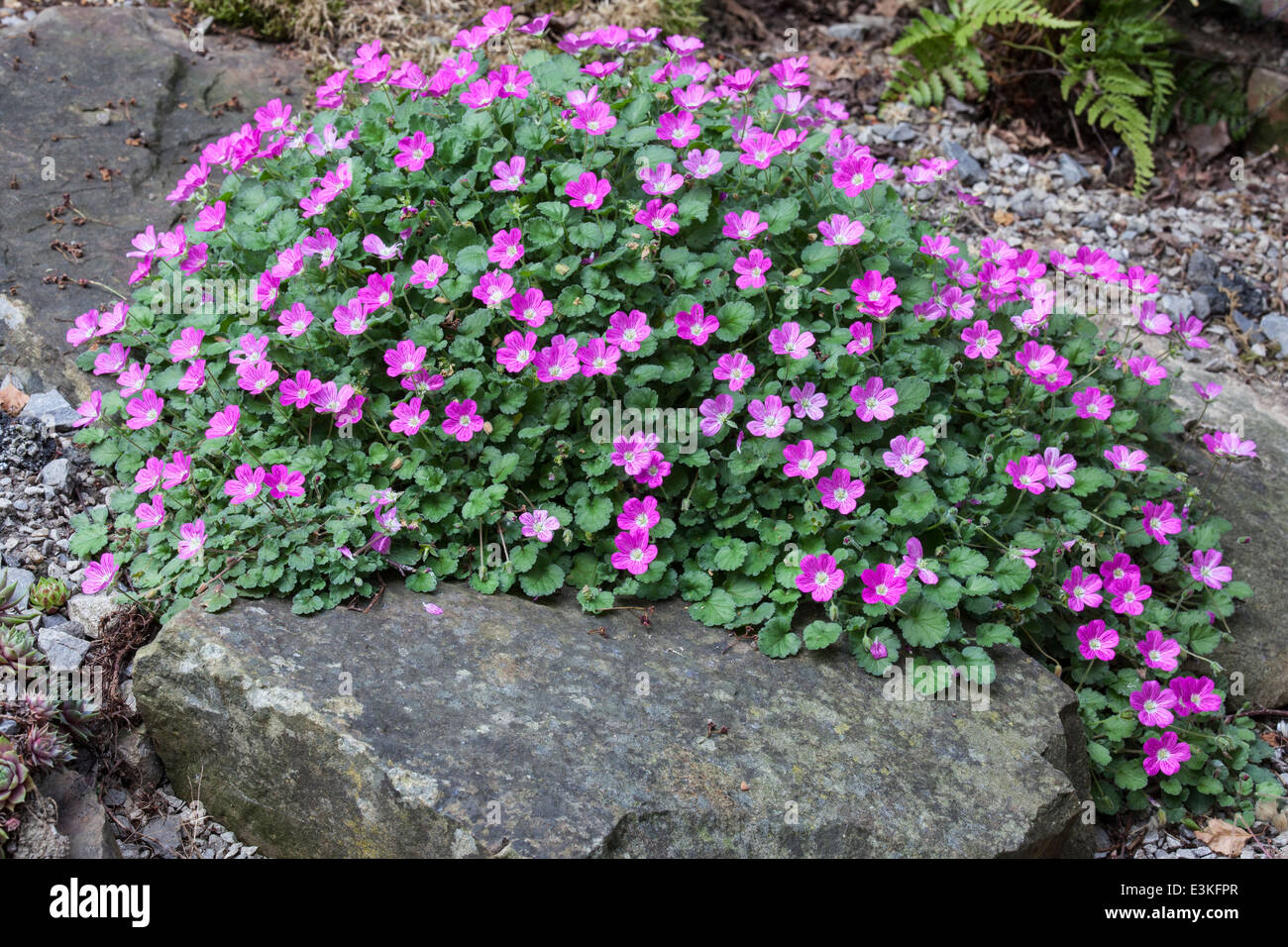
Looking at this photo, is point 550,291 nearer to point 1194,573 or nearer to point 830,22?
point 1194,573

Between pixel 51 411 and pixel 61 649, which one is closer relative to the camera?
pixel 61 649

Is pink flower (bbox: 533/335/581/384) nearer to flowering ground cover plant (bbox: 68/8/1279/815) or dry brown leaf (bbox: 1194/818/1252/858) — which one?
flowering ground cover plant (bbox: 68/8/1279/815)

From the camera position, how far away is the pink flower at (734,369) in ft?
10.7

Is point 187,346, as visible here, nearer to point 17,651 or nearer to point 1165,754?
point 17,651

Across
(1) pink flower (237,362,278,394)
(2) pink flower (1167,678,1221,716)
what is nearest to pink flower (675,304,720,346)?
(1) pink flower (237,362,278,394)

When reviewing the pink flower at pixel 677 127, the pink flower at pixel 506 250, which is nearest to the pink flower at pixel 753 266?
the pink flower at pixel 677 127

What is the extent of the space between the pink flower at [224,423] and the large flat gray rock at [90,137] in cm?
96

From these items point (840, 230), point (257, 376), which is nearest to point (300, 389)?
point (257, 376)

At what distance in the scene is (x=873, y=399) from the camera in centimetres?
336

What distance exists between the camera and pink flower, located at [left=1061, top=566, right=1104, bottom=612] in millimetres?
3388

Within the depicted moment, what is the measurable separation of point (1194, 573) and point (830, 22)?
14.5 feet

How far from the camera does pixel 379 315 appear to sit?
3.39m

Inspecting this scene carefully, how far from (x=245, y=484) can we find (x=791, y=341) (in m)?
1.74
